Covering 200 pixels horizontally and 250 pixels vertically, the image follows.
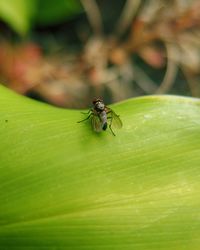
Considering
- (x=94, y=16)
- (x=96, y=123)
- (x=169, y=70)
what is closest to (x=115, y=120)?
(x=96, y=123)

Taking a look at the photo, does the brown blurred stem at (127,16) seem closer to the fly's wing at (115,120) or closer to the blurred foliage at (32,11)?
the blurred foliage at (32,11)

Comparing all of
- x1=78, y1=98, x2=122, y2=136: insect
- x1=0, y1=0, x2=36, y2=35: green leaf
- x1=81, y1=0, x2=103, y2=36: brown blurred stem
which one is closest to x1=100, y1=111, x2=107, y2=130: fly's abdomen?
x1=78, y1=98, x2=122, y2=136: insect

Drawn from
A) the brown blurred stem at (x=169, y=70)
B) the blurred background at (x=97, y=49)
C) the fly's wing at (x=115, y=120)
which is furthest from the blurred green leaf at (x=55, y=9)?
the fly's wing at (x=115, y=120)

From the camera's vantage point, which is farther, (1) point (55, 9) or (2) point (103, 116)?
(1) point (55, 9)

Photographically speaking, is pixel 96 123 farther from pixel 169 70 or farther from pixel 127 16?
pixel 127 16

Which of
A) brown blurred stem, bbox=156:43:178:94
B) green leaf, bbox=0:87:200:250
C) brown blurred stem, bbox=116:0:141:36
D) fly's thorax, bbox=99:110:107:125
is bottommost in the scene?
green leaf, bbox=0:87:200:250

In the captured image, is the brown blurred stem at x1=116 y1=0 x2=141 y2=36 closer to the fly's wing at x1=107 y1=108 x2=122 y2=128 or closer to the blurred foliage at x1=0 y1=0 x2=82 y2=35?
the blurred foliage at x1=0 y1=0 x2=82 y2=35

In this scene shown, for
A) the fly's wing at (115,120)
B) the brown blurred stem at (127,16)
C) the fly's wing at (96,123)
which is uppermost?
the brown blurred stem at (127,16)

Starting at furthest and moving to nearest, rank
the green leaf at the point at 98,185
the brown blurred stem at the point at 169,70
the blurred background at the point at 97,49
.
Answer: the brown blurred stem at the point at 169,70
the blurred background at the point at 97,49
the green leaf at the point at 98,185

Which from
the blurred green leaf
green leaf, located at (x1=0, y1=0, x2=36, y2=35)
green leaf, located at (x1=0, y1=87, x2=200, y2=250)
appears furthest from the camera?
the blurred green leaf
